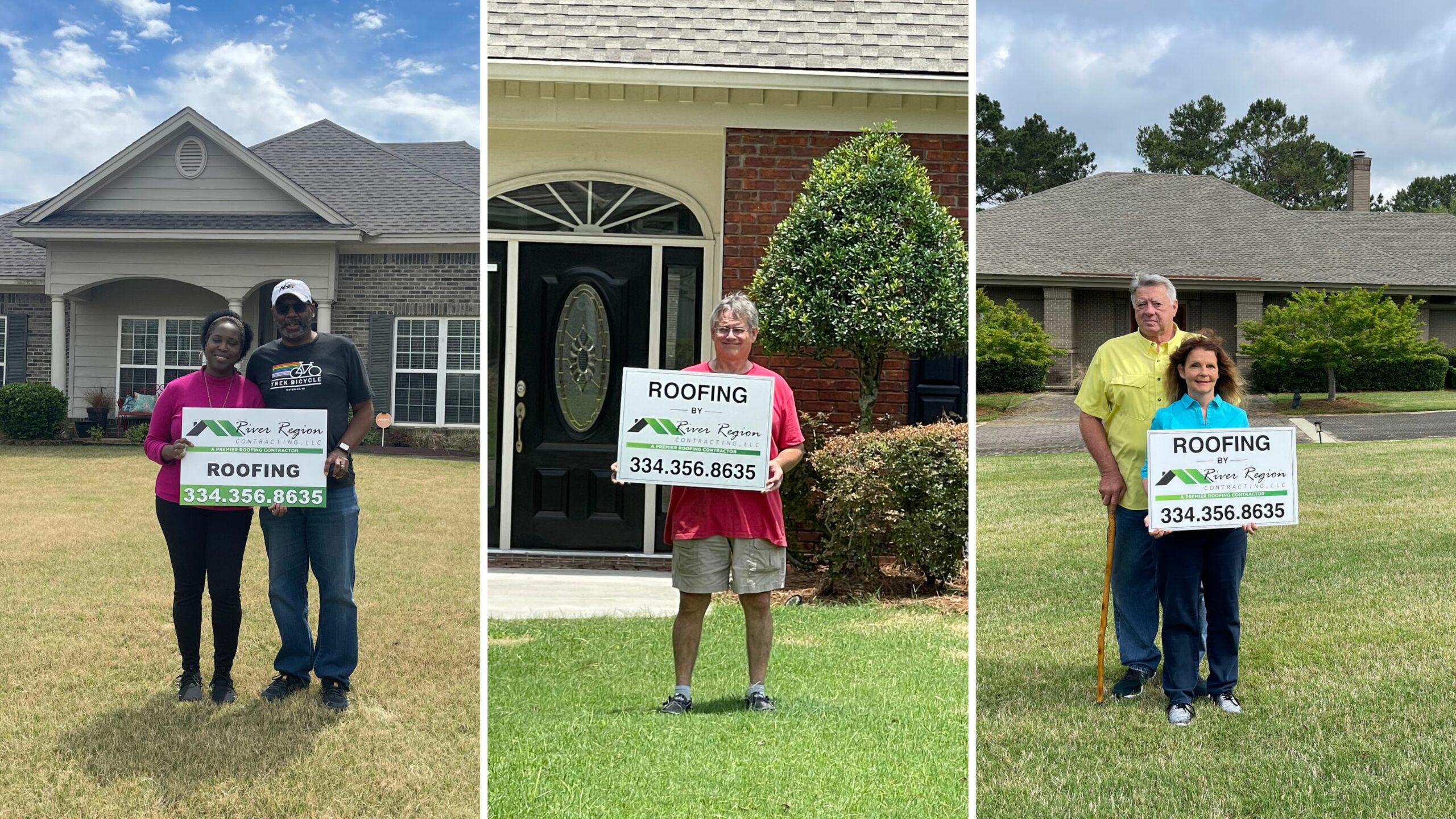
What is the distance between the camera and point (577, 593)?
18.7 feet

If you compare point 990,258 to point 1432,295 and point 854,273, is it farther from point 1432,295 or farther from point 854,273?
point 854,273

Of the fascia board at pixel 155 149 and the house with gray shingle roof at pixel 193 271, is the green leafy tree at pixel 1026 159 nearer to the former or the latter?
the house with gray shingle roof at pixel 193 271

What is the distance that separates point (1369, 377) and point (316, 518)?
11.2 meters

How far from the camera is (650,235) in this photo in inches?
282

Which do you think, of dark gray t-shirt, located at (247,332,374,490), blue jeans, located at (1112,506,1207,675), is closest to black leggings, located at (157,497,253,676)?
dark gray t-shirt, located at (247,332,374,490)

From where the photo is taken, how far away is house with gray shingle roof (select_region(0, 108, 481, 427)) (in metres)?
4.66

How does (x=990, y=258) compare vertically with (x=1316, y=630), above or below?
above

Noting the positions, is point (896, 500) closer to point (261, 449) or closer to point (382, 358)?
A: point (382, 358)

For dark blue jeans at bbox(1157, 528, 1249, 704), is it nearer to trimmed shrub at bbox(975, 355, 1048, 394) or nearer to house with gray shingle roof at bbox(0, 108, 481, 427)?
house with gray shingle roof at bbox(0, 108, 481, 427)

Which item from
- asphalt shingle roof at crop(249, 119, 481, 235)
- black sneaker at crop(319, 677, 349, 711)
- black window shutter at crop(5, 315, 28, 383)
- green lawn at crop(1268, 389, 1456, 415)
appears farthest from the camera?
green lawn at crop(1268, 389, 1456, 415)

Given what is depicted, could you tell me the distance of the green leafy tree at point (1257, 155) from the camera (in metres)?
17.5

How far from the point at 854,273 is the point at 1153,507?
2548mm

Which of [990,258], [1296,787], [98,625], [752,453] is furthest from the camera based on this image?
[990,258]

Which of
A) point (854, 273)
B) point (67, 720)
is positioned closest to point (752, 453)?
point (854, 273)
